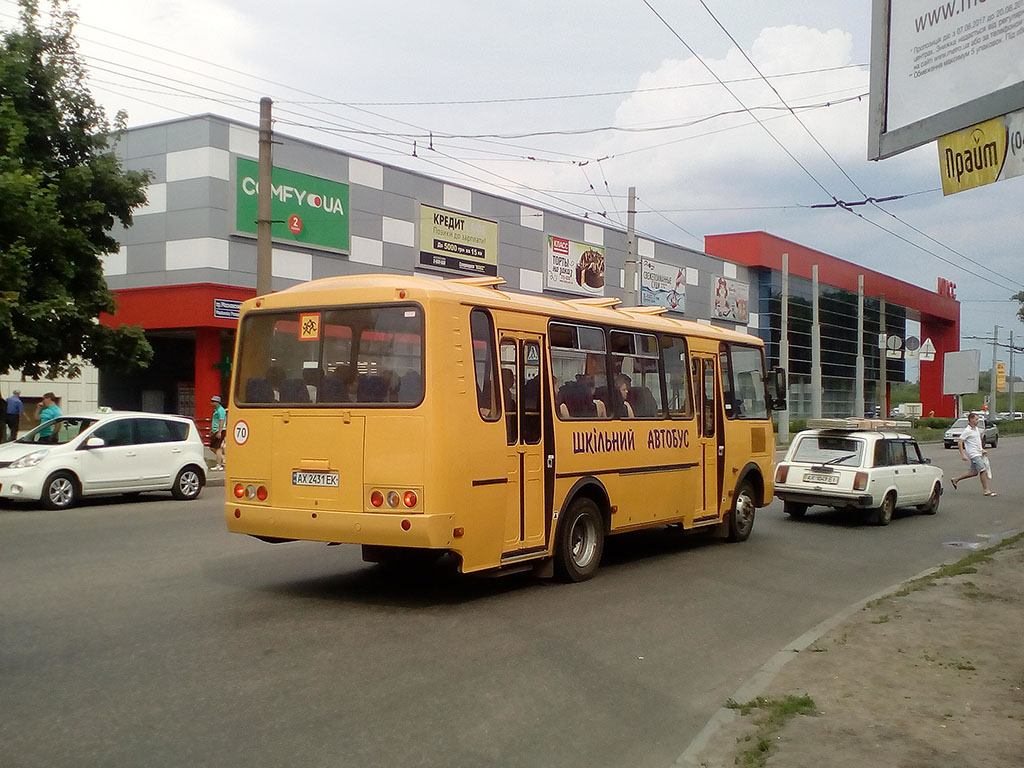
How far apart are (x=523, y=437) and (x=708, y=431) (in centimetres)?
442

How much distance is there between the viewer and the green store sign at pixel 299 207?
2770 centimetres

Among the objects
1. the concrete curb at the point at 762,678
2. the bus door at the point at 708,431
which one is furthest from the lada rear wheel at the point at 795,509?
the concrete curb at the point at 762,678

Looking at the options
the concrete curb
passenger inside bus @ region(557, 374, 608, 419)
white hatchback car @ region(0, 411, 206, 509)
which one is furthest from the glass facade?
the concrete curb

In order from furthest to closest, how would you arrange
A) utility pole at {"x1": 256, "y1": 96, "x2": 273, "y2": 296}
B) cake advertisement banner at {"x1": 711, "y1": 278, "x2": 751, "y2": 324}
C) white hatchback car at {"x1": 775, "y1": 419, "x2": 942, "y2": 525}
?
cake advertisement banner at {"x1": 711, "y1": 278, "x2": 751, "y2": 324} → utility pole at {"x1": 256, "y1": 96, "x2": 273, "y2": 296} → white hatchback car at {"x1": 775, "y1": 419, "x2": 942, "y2": 525}

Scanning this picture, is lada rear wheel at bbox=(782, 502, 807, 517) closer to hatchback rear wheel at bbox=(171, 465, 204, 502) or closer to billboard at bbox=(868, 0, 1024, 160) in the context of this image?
billboard at bbox=(868, 0, 1024, 160)

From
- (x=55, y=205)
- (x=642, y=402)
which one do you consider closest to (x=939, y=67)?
(x=642, y=402)

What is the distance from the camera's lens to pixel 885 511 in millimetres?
17422

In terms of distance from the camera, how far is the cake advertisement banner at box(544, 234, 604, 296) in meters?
39.8

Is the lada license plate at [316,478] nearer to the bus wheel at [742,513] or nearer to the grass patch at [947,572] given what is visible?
the grass patch at [947,572]

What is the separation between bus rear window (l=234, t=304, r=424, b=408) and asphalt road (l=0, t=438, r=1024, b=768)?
5.99 ft

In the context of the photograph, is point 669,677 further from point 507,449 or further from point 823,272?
point 823,272

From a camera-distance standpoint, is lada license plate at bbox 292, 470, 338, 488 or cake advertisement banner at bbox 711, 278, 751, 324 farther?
cake advertisement banner at bbox 711, 278, 751, 324

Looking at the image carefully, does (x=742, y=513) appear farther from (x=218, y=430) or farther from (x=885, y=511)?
(x=218, y=430)

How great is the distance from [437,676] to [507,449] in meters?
3.02
